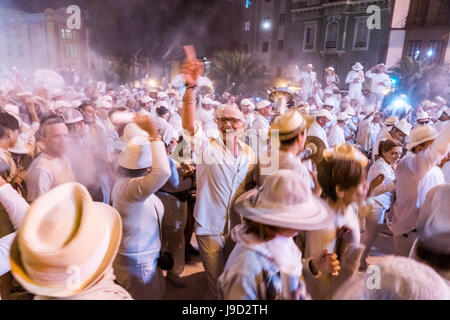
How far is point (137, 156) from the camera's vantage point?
2180mm

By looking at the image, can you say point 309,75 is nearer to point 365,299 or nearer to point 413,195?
point 413,195

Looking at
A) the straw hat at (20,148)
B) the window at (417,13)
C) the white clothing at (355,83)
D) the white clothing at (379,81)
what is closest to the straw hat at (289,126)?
the straw hat at (20,148)

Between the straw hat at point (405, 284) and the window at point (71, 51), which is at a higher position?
the window at point (71, 51)

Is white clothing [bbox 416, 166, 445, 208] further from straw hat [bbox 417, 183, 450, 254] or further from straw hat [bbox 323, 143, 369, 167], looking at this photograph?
straw hat [bbox 323, 143, 369, 167]

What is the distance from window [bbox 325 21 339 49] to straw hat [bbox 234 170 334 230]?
62.5ft

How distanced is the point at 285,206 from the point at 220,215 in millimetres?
1200

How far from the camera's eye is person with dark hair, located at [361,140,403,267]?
9.71 ft

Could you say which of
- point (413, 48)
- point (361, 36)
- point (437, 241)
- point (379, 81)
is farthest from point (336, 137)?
point (413, 48)

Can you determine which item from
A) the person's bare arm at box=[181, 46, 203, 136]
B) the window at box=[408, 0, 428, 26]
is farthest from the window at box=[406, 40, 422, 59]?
the person's bare arm at box=[181, 46, 203, 136]

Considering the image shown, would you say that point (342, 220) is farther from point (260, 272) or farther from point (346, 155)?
point (260, 272)

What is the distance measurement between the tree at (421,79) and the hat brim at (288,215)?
56.9 feet

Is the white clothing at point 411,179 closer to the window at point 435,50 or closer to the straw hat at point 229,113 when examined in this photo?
the straw hat at point 229,113

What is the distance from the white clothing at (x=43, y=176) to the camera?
8.21ft

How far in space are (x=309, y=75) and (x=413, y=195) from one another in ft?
34.3
